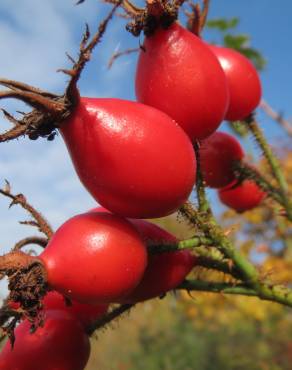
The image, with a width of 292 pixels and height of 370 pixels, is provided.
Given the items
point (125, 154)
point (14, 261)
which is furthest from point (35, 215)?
point (125, 154)

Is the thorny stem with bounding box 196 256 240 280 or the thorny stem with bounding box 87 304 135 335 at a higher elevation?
the thorny stem with bounding box 196 256 240 280

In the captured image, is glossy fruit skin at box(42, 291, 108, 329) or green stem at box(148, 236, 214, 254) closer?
green stem at box(148, 236, 214, 254)

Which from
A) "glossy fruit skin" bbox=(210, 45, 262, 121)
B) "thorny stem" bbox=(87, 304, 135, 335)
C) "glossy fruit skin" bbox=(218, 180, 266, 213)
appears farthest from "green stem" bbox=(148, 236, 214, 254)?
"glossy fruit skin" bbox=(218, 180, 266, 213)

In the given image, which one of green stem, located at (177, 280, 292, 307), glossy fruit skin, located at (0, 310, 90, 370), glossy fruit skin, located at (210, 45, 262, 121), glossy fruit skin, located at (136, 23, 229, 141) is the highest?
glossy fruit skin, located at (136, 23, 229, 141)

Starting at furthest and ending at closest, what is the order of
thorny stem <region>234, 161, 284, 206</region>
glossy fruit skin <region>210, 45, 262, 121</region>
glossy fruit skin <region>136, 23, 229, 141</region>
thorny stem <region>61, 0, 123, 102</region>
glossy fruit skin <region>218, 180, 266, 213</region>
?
glossy fruit skin <region>218, 180, 266, 213</region>, thorny stem <region>234, 161, 284, 206</region>, glossy fruit skin <region>210, 45, 262, 121</region>, glossy fruit skin <region>136, 23, 229, 141</region>, thorny stem <region>61, 0, 123, 102</region>

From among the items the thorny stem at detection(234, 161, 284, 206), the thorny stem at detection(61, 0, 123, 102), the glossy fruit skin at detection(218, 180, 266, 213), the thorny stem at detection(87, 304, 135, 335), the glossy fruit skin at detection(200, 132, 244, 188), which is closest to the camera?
the thorny stem at detection(61, 0, 123, 102)

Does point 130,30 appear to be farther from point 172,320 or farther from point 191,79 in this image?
point 172,320

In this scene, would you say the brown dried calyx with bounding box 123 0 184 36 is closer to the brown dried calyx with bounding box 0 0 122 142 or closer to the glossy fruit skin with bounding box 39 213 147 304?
the brown dried calyx with bounding box 0 0 122 142
